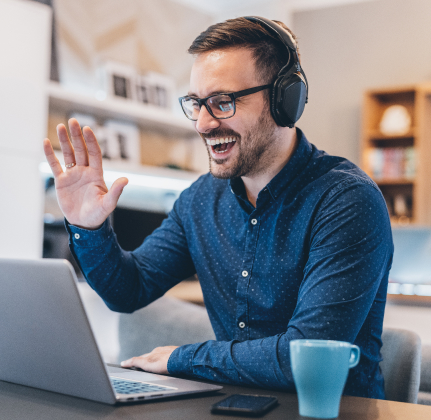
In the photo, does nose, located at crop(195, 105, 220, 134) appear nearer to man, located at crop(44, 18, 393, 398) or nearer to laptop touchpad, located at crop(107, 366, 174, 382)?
man, located at crop(44, 18, 393, 398)

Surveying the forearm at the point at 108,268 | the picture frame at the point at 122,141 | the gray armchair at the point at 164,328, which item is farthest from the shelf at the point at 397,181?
the forearm at the point at 108,268

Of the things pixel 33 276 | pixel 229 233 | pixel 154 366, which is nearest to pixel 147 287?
pixel 229 233

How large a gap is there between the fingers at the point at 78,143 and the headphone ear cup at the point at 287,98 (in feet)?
1.44

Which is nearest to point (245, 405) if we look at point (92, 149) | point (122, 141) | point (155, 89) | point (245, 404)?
point (245, 404)

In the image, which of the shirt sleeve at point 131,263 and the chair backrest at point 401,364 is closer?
the chair backrest at point 401,364

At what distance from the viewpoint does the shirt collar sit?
1217mm

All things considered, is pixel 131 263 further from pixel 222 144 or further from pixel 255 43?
A: pixel 255 43

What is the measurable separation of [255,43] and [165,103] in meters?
2.63

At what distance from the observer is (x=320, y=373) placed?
2.00ft

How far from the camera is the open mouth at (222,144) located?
1.24 meters

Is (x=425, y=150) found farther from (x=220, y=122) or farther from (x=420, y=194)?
(x=220, y=122)

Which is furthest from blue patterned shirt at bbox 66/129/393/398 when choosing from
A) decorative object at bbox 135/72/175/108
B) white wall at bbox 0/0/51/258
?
decorative object at bbox 135/72/175/108

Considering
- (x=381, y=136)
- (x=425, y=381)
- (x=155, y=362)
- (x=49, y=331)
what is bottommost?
(x=425, y=381)

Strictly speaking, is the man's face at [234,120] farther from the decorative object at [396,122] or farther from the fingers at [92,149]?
the decorative object at [396,122]
